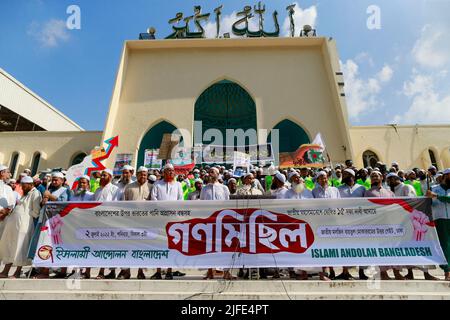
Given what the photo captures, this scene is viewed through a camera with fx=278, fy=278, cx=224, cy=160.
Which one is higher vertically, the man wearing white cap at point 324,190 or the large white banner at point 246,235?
the man wearing white cap at point 324,190

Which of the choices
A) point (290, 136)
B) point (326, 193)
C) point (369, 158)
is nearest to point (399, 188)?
point (326, 193)

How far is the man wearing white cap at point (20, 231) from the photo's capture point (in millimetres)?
4078

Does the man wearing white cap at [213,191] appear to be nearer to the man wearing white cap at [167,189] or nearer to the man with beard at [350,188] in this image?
the man wearing white cap at [167,189]

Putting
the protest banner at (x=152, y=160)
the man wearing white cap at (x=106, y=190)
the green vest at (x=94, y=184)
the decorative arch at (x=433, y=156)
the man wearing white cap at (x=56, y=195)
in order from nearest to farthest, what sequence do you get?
the man wearing white cap at (x=56, y=195)
the man wearing white cap at (x=106, y=190)
the green vest at (x=94, y=184)
the protest banner at (x=152, y=160)
the decorative arch at (x=433, y=156)

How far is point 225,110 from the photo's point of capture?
2225 centimetres

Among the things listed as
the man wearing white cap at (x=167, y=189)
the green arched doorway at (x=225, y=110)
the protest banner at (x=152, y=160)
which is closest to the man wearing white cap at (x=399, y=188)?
the man wearing white cap at (x=167, y=189)

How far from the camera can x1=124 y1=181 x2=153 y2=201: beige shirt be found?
4.49 meters

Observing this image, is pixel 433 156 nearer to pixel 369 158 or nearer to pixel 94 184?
pixel 369 158

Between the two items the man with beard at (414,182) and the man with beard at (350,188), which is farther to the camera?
the man with beard at (414,182)

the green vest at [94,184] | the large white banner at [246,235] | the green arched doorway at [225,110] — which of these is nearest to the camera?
the large white banner at [246,235]

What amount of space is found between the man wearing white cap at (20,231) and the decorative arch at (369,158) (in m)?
15.8

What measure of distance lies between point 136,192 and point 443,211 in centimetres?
463
